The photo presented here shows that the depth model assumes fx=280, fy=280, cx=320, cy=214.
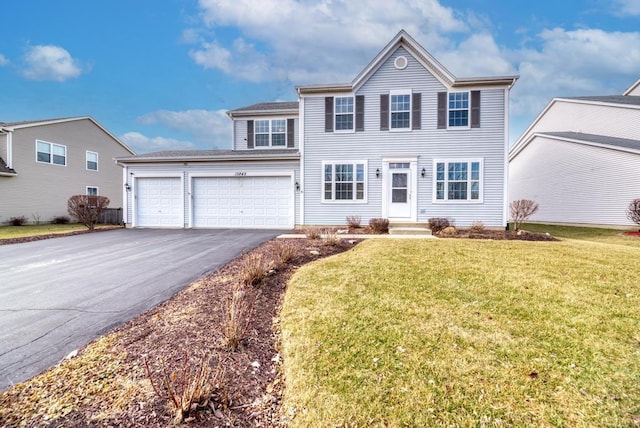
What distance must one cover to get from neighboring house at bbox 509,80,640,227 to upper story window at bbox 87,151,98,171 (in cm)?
3167

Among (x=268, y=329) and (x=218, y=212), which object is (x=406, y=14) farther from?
(x=268, y=329)

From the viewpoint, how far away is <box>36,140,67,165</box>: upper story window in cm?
1823

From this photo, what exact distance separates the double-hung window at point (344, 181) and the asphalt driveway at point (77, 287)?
17.4 feet

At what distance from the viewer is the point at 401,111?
12922 mm

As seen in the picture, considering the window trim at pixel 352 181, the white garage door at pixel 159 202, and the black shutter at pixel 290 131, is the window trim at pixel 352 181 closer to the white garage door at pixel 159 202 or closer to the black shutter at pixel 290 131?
the black shutter at pixel 290 131

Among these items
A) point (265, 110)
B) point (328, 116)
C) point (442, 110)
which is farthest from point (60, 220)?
point (442, 110)

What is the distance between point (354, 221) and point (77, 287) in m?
9.82

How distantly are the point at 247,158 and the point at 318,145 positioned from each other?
3.44m

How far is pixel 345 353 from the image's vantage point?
2.85 meters

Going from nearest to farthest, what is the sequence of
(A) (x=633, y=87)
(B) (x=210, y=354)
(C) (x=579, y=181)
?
(B) (x=210, y=354)
(C) (x=579, y=181)
(A) (x=633, y=87)

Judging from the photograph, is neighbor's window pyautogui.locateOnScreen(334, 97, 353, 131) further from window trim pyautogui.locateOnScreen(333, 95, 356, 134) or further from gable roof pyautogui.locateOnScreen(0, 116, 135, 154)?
gable roof pyautogui.locateOnScreen(0, 116, 135, 154)

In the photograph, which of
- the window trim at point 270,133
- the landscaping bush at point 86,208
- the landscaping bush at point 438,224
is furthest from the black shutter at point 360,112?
the landscaping bush at point 86,208

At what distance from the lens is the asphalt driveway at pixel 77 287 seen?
10.0 feet

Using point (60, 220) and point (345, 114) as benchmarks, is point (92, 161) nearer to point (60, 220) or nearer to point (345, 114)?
point (60, 220)
